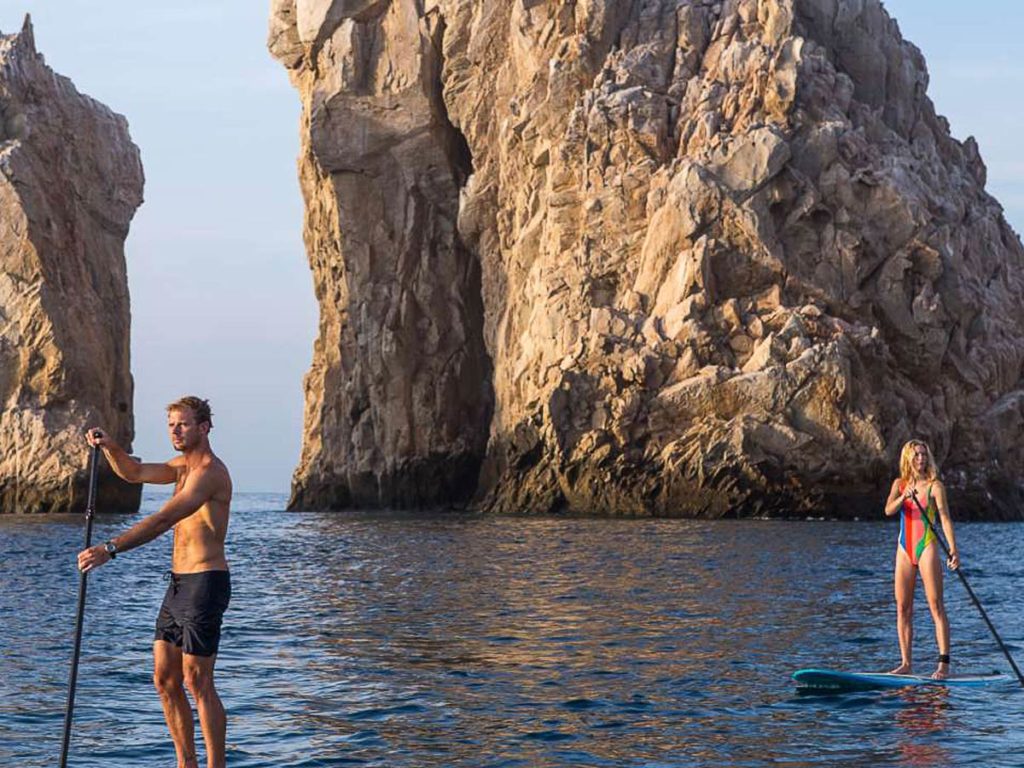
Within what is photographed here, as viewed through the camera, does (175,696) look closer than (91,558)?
No

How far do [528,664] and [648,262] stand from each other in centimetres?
4932

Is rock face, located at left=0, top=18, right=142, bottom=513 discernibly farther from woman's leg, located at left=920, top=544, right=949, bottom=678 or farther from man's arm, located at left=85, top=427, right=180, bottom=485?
man's arm, located at left=85, top=427, right=180, bottom=485

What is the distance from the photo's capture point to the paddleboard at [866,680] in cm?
1514

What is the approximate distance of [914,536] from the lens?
16.0 metres

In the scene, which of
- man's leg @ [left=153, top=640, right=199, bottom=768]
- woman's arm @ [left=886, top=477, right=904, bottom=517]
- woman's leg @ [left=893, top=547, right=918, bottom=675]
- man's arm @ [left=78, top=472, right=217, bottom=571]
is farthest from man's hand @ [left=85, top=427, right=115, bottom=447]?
woman's leg @ [left=893, top=547, right=918, bottom=675]

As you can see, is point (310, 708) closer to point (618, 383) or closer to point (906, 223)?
point (618, 383)

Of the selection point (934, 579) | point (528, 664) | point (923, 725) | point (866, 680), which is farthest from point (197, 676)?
point (934, 579)

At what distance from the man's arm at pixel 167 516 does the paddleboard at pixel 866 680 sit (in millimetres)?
7233

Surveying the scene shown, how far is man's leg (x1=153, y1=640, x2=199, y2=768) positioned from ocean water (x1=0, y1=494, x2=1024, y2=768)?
1.30 metres

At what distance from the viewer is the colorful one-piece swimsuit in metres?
15.9

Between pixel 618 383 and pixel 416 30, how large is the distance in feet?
90.6

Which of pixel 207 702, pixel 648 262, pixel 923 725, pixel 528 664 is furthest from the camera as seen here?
pixel 648 262

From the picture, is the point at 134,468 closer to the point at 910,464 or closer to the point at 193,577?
the point at 193,577

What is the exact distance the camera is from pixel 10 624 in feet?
72.5
